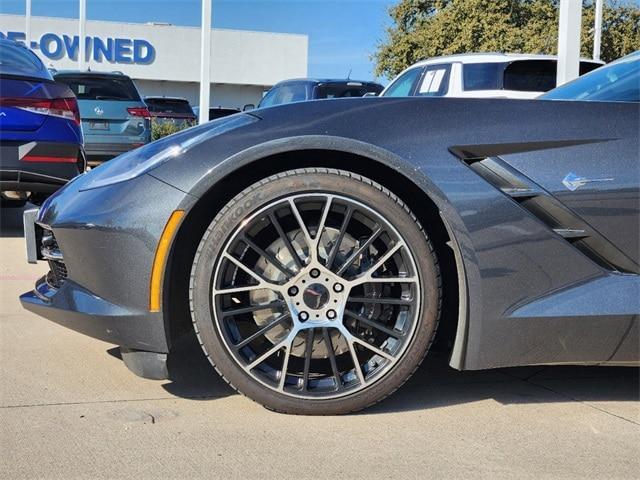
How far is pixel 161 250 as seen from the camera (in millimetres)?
2646

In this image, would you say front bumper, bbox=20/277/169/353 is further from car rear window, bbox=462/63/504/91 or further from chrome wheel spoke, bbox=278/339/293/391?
car rear window, bbox=462/63/504/91

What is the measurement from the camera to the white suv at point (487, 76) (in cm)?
925

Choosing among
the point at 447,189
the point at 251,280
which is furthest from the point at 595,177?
the point at 251,280

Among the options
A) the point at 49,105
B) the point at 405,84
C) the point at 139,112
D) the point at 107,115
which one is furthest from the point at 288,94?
the point at 49,105

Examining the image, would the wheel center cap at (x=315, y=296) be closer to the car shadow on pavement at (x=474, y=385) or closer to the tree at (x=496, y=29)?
the car shadow on pavement at (x=474, y=385)

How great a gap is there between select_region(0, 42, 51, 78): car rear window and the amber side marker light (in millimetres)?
4134

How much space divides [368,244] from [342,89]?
925 centimetres

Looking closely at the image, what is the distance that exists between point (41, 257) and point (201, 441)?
1.19m

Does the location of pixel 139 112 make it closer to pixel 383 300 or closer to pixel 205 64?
pixel 205 64

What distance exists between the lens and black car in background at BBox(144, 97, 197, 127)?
2052cm

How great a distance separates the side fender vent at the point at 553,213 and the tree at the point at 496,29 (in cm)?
2677

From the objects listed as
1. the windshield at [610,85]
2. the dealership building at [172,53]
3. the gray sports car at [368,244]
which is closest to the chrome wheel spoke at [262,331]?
the gray sports car at [368,244]

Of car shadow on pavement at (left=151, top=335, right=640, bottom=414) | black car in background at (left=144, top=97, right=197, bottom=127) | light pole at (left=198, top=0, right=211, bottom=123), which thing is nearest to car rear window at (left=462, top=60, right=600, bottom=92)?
light pole at (left=198, top=0, right=211, bottom=123)

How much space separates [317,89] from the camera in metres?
11.3
